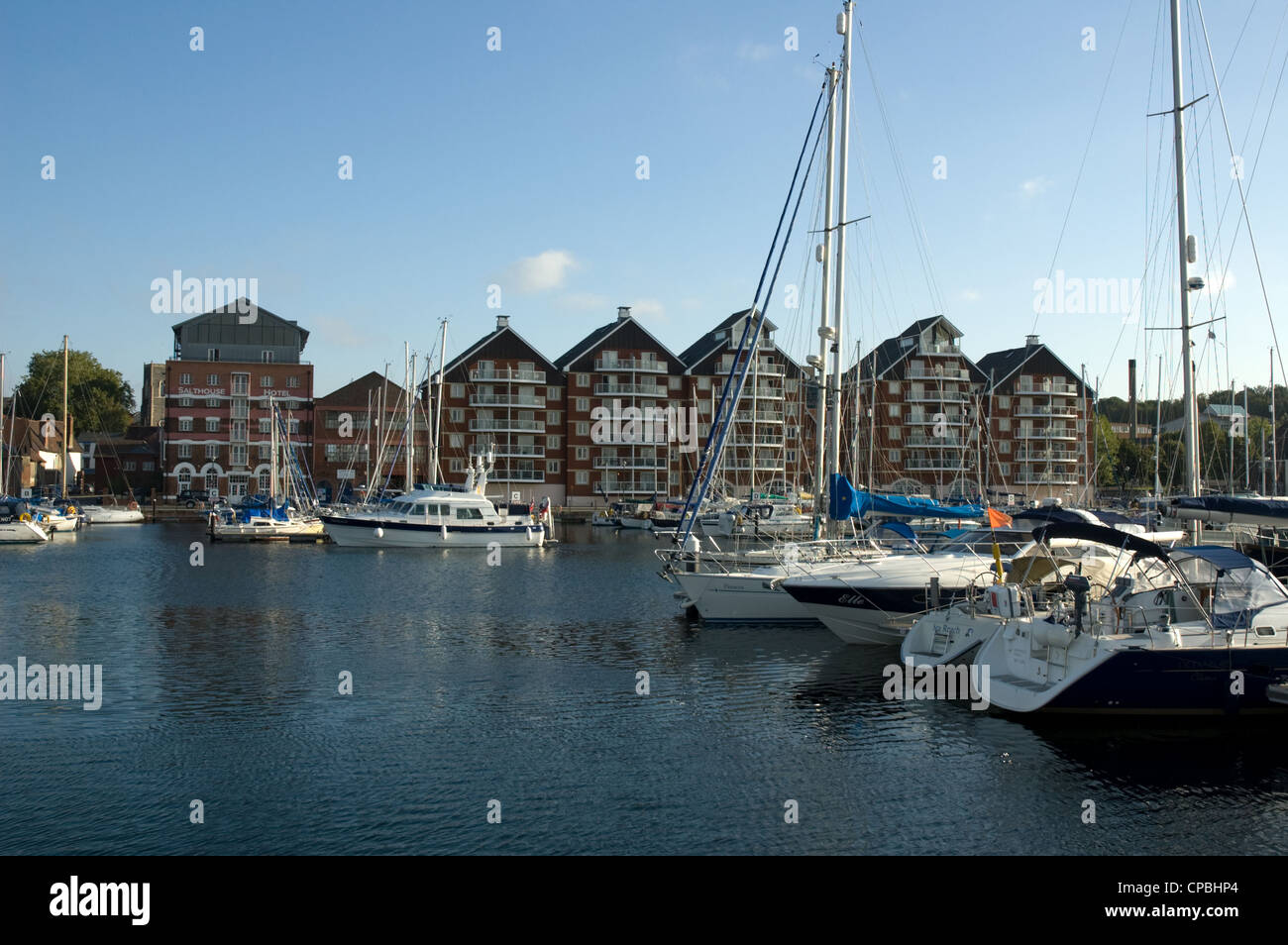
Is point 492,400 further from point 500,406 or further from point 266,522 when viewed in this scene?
point 266,522

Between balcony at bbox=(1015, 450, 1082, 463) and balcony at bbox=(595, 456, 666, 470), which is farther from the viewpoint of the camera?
balcony at bbox=(1015, 450, 1082, 463)

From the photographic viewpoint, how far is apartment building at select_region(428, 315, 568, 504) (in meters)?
114

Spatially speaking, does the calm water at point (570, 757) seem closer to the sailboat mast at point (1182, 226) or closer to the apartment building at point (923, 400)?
the sailboat mast at point (1182, 226)

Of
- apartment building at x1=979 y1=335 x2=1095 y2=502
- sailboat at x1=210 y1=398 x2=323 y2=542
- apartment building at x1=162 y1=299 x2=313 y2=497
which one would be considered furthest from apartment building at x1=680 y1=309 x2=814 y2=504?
sailboat at x1=210 y1=398 x2=323 y2=542

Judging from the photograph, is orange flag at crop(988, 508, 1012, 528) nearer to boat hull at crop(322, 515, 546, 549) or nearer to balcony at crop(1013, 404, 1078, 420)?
boat hull at crop(322, 515, 546, 549)

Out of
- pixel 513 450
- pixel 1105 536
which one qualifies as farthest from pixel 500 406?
pixel 1105 536

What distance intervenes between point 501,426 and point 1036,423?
61.5 metres

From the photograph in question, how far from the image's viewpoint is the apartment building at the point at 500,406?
375ft

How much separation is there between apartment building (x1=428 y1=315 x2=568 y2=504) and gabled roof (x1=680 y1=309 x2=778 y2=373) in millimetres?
14832

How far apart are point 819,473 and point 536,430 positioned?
259ft

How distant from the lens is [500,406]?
11444 centimetres

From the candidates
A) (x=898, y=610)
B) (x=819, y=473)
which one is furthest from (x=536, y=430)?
(x=898, y=610)

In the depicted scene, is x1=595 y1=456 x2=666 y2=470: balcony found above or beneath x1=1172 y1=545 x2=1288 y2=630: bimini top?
above
